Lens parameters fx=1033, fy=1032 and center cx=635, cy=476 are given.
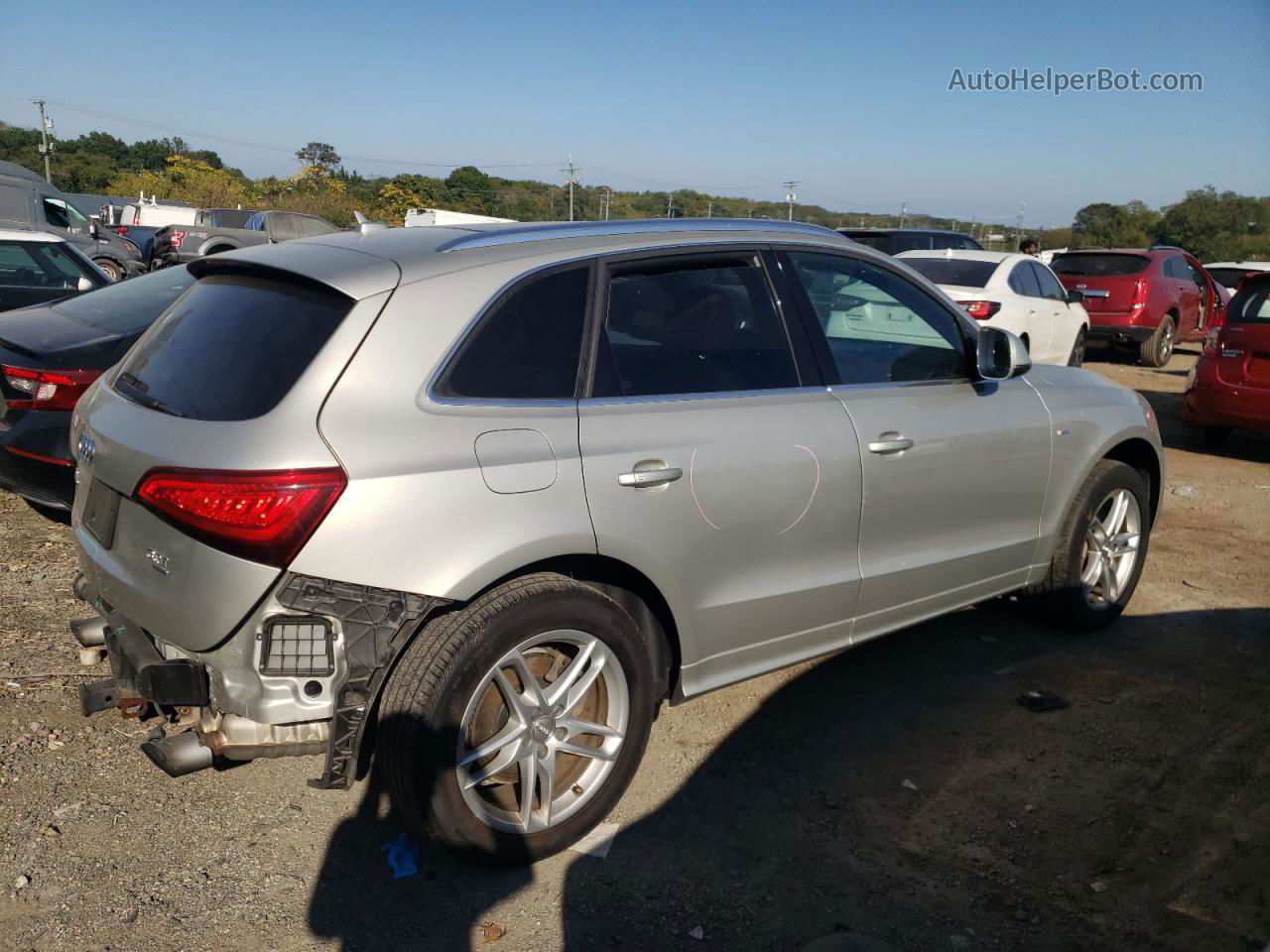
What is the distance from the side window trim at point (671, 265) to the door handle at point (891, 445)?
301 mm


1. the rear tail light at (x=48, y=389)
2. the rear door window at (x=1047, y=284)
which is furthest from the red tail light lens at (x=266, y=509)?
the rear door window at (x=1047, y=284)

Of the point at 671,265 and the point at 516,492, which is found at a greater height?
the point at 671,265

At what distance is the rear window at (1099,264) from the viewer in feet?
49.3

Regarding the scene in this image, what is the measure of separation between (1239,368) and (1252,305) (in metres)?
0.55

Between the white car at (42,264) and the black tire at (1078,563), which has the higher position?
the white car at (42,264)

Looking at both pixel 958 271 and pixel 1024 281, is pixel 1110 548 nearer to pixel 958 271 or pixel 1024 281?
pixel 958 271

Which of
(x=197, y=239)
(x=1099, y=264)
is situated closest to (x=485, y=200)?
(x=197, y=239)

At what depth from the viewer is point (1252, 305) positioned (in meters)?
8.80

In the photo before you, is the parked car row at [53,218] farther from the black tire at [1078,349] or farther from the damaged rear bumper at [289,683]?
the damaged rear bumper at [289,683]

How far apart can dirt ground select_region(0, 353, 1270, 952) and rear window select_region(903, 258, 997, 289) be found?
7.63 meters

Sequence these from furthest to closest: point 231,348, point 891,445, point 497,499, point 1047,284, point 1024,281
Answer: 1. point 1047,284
2. point 1024,281
3. point 891,445
4. point 231,348
5. point 497,499

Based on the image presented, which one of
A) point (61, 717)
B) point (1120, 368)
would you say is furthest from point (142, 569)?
point (1120, 368)

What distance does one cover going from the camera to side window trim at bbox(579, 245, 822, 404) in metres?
3.12

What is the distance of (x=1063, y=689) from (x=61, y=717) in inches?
156
